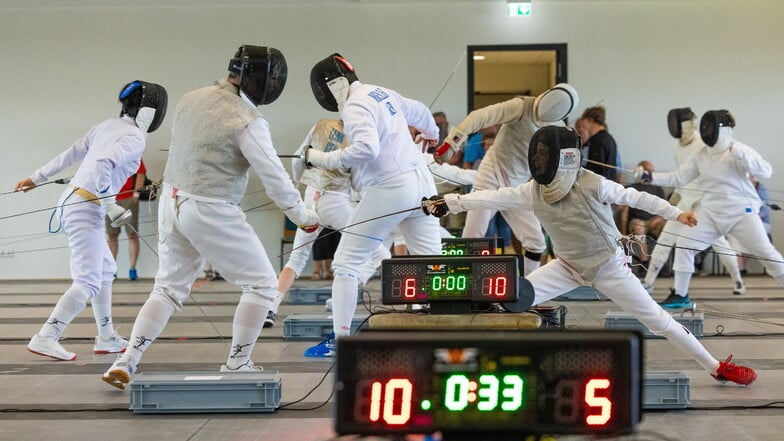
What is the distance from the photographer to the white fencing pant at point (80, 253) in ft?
13.6

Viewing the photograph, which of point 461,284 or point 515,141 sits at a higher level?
point 515,141

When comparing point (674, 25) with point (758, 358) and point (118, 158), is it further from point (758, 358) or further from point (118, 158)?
point (118, 158)

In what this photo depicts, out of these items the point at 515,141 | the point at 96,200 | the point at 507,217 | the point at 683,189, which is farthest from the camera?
the point at 683,189

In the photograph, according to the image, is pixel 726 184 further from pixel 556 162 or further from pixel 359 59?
pixel 359 59

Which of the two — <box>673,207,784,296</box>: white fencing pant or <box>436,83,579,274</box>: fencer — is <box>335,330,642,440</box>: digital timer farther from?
<box>673,207,784,296</box>: white fencing pant

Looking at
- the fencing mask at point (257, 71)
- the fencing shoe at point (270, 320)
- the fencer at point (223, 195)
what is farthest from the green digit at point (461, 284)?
the fencing shoe at point (270, 320)

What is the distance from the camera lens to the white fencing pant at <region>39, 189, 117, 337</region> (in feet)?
13.6

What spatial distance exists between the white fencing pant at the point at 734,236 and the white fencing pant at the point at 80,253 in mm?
3456

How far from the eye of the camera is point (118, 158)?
4.09m

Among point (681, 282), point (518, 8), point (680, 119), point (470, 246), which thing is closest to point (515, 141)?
point (470, 246)

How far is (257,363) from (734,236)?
3340 millimetres

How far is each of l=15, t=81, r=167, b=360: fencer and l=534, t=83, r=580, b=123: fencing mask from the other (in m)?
2.05

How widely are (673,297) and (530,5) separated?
4399 millimetres

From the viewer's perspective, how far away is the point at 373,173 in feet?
12.1
